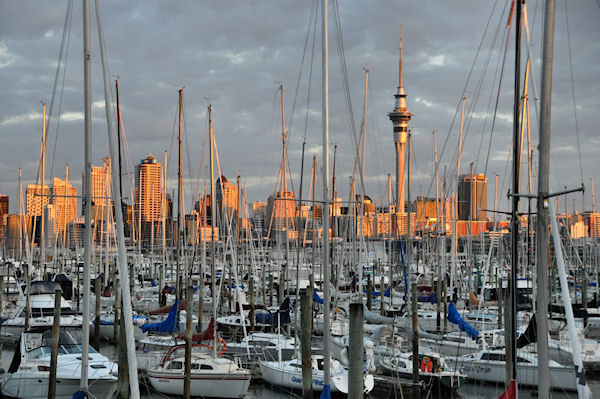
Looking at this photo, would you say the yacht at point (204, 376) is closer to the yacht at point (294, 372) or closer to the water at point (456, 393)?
the water at point (456, 393)

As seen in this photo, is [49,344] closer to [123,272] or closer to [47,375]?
[47,375]

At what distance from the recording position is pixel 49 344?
88.0 ft

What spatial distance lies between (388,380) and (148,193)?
96615 mm

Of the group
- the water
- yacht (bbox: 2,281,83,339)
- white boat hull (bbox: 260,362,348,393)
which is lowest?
the water

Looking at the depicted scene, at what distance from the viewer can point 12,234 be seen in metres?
157

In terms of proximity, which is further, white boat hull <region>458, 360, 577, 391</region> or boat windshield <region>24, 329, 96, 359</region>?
white boat hull <region>458, 360, 577, 391</region>

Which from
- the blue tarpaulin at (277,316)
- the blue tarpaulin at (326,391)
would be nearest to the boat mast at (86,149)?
the blue tarpaulin at (326,391)

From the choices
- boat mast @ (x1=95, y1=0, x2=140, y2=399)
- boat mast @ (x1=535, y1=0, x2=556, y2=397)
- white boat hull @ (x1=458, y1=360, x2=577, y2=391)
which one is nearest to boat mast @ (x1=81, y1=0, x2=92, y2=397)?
boat mast @ (x1=95, y1=0, x2=140, y2=399)

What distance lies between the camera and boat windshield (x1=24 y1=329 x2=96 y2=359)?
86.0 ft

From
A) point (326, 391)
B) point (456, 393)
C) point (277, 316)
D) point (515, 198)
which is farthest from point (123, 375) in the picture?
point (277, 316)

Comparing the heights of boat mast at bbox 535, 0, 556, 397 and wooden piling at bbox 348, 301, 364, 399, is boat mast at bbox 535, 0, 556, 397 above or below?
above

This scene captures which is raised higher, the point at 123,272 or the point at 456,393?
the point at 123,272

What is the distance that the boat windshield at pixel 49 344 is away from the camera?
2621cm

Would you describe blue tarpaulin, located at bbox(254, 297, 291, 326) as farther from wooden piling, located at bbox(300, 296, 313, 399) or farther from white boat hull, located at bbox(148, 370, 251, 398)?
wooden piling, located at bbox(300, 296, 313, 399)
